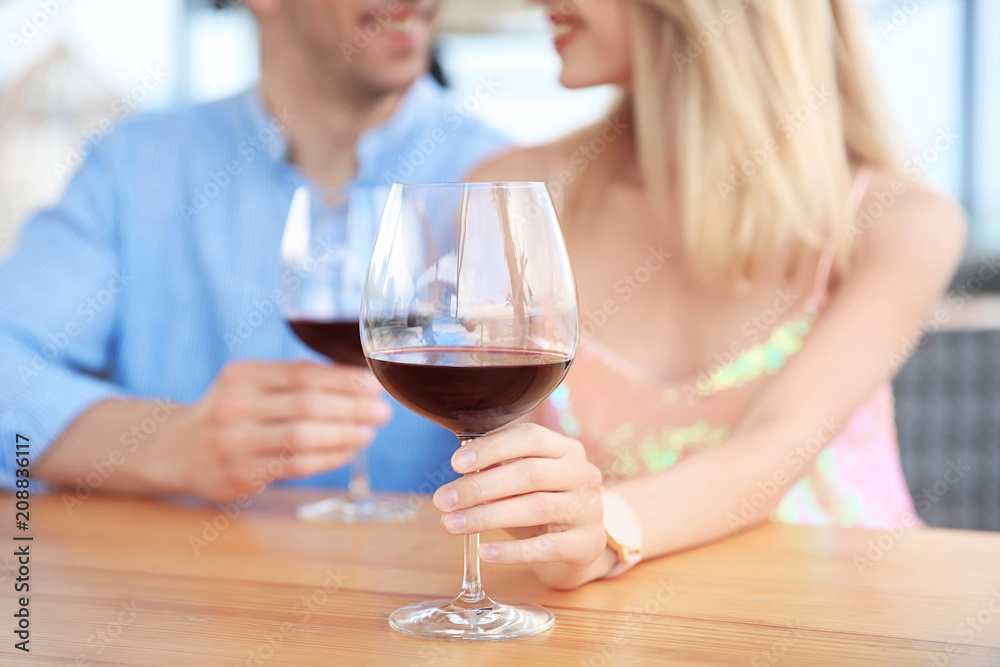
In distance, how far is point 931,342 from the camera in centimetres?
230

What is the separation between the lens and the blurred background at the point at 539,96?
229cm

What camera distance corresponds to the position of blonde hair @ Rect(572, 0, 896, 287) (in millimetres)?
1452

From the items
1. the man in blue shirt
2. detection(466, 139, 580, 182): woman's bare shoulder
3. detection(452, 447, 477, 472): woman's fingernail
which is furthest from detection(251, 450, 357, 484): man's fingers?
detection(466, 139, 580, 182): woman's bare shoulder

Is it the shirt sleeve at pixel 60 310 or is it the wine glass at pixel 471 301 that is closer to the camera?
the wine glass at pixel 471 301

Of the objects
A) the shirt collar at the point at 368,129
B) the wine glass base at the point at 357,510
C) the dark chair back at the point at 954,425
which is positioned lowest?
the dark chair back at the point at 954,425

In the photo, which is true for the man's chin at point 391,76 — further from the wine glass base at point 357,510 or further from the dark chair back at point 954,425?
the dark chair back at point 954,425

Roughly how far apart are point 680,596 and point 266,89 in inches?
66.6

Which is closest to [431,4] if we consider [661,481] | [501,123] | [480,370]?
[661,481]

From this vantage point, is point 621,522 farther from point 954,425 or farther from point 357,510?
point 954,425

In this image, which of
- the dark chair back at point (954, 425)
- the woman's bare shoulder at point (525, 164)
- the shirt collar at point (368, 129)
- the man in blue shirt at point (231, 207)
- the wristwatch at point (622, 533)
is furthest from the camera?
the dark chair back at point (954, 425)

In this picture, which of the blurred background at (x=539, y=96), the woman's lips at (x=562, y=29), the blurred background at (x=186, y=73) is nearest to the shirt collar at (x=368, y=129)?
the blurred background at (x=539, y=96)

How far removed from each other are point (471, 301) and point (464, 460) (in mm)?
125

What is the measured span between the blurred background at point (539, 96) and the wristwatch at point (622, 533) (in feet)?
3.18

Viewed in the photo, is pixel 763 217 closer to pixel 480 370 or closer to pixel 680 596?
pixel 680 596
